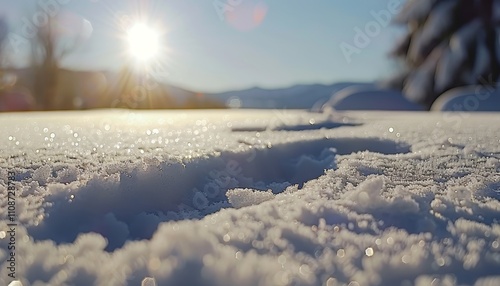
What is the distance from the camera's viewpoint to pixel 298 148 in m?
1.59

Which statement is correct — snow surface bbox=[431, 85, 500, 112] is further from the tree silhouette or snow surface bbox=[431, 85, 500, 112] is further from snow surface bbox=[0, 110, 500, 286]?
snow surface bbox=[0, 110, 500, 286]

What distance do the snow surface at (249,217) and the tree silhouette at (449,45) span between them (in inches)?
284

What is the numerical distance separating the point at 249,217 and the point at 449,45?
8741 millimetres

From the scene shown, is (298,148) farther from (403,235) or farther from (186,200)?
(403,235)

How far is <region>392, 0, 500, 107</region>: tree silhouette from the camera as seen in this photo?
780cm

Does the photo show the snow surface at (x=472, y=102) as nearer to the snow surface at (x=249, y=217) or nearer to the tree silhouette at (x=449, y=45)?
the tree silhouette at (x=449, y=45)

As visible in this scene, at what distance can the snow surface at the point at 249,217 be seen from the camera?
0.52 m

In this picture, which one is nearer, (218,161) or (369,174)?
(369,174)

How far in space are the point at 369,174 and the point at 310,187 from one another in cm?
20

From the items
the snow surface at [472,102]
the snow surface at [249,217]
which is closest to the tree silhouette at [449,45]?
the snow surface at [472,102]

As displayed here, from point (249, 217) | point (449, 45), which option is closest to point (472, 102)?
point (449, 45)

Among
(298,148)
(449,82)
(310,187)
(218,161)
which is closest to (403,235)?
(310,187)

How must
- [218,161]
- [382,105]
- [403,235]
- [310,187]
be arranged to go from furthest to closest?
[382,105] < [218,161] < [310,187] < [403,235]

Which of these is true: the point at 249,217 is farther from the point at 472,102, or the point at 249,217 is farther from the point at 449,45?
the point at 449,45
